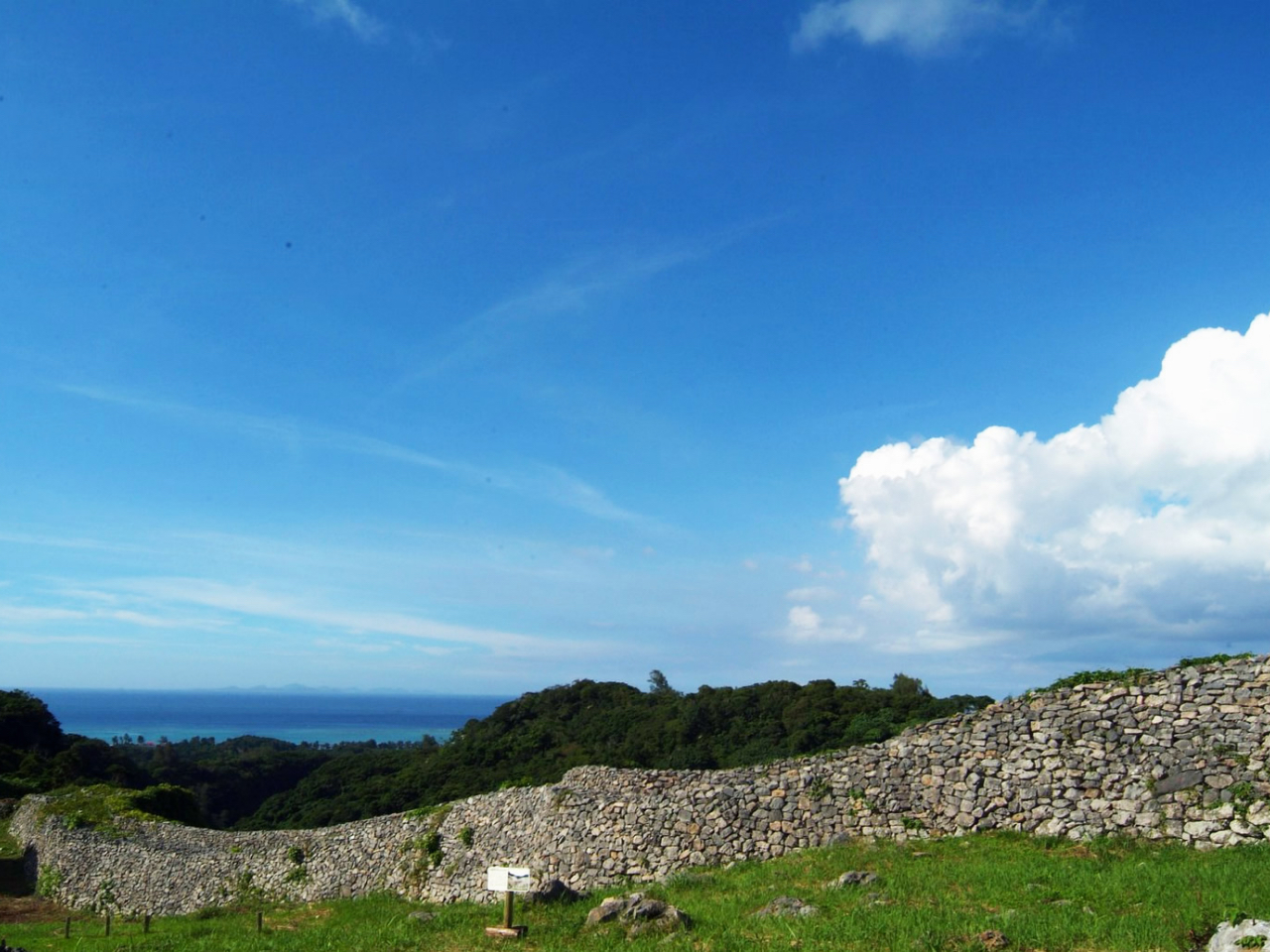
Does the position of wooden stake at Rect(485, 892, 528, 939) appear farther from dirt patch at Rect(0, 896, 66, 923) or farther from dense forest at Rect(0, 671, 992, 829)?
dense forest at Rect(0, 671, 992, 829)

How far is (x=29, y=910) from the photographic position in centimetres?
2545

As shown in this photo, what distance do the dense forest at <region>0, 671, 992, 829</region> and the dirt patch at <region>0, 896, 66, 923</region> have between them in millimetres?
6338

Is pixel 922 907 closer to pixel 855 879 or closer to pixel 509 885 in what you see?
pixel 855 879

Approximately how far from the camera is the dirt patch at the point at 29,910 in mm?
23844

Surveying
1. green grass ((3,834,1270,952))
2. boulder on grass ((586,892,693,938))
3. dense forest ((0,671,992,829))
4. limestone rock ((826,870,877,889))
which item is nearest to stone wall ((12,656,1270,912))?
green grass ((3,834,1270,952))

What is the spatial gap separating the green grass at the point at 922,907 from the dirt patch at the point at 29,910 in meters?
10.1

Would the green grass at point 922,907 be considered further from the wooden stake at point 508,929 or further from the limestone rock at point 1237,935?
the limestone rock at point 1237,935

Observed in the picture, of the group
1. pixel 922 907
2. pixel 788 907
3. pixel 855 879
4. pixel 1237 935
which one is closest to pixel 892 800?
pixel 855 879

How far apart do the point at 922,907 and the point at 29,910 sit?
94.3 ft

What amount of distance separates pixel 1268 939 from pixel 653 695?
52298mm

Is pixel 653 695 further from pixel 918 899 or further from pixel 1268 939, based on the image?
pixel 1268 939

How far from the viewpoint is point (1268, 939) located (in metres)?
6.68

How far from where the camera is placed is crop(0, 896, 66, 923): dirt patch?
939 inches

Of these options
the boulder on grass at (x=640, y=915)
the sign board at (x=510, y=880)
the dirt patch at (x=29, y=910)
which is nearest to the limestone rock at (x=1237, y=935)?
the boulder on grass at (x=640, y=915)
